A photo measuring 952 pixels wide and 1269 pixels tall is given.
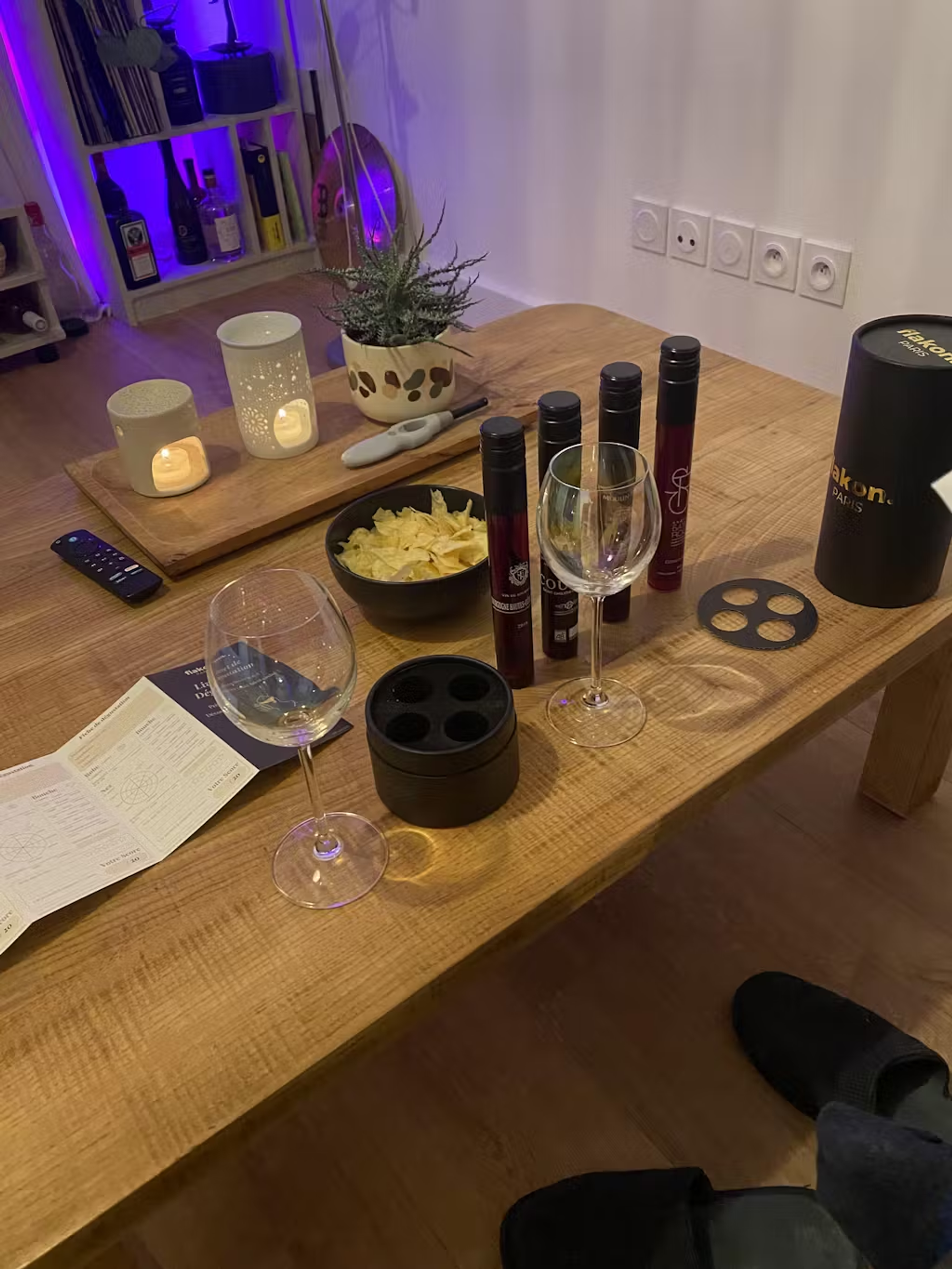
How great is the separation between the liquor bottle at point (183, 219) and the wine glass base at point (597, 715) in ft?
10.1

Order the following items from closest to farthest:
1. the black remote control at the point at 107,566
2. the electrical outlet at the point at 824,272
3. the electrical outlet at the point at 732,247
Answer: the black remote control at the point at 107,566 < the electrical outlet at the point at 824,272 < the electrical outlet at the point at 732,247

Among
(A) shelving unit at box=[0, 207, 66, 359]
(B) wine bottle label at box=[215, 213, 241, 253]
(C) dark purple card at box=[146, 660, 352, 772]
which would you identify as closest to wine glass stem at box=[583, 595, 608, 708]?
(C) dark purple card at box=[146, 660, 352, 772]

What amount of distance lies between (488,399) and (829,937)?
86 centimetres

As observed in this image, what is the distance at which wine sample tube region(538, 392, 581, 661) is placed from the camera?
88 centimetres

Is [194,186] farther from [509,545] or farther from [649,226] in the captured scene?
[509,545]

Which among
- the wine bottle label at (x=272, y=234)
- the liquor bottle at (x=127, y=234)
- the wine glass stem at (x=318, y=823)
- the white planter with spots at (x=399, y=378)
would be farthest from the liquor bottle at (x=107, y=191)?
the wine glass stem at (x=318, y=823)

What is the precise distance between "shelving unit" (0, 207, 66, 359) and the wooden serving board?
2089 mm

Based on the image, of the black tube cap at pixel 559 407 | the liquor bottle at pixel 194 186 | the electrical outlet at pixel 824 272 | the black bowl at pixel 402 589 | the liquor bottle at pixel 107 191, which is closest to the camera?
the black tube cap at pixel 559 407

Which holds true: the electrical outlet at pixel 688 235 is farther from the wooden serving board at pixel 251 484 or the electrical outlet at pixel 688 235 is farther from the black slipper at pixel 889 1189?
the black slipper at pixel 889 1189

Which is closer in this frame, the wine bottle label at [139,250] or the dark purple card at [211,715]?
the dark purple card at [211,715]

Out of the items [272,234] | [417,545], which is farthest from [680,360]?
[272,234]

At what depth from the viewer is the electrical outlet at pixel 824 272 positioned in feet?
6.82

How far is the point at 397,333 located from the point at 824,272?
120 centimetres

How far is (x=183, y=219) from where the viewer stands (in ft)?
11.4
